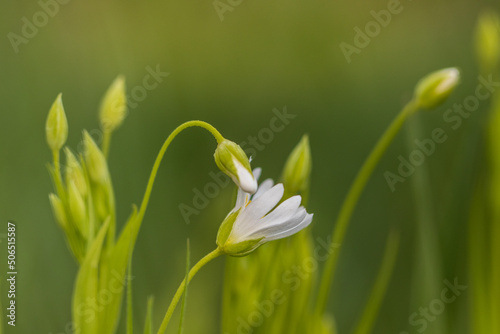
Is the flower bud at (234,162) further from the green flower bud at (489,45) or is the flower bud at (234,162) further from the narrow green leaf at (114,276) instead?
the green flower bud at (489,45)

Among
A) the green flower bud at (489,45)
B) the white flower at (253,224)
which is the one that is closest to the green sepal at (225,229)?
the white flower at (253,224)

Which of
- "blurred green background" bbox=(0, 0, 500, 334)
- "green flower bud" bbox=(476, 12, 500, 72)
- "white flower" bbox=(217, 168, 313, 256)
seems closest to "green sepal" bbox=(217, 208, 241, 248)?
"white flower" bbox=(217, 168, 313, 256)

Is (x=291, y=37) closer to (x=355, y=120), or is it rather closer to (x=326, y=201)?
(x=355, y=120)

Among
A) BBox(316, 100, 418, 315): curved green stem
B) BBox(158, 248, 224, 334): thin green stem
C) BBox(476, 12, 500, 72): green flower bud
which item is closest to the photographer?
BBox(158, 248, 224, 334): thin green stem

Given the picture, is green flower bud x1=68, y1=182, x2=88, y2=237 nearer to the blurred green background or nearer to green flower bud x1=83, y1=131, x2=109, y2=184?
green flower bud x1=83, y1=131, x2=109, y2=184

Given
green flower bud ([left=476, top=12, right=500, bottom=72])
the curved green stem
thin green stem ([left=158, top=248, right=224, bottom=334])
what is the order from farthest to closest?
1. green flower bud ([left=476, top=12, right=500, bottom=72])
2. the curved green stem
3. thin green stem ([left=158, top=248, right=224, bottom=334])

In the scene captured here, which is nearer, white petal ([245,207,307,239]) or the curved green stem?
white petal ([245,207,307,239])

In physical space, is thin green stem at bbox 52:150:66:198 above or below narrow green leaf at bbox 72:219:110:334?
above

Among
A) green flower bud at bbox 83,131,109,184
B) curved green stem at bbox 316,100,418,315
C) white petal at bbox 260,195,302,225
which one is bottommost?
curved green stem at bbox 316,100,418,315

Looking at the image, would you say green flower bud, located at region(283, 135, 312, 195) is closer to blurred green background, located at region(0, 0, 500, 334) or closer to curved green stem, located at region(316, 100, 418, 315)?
curved green stem, located at region(316, 100, 418, 315)
